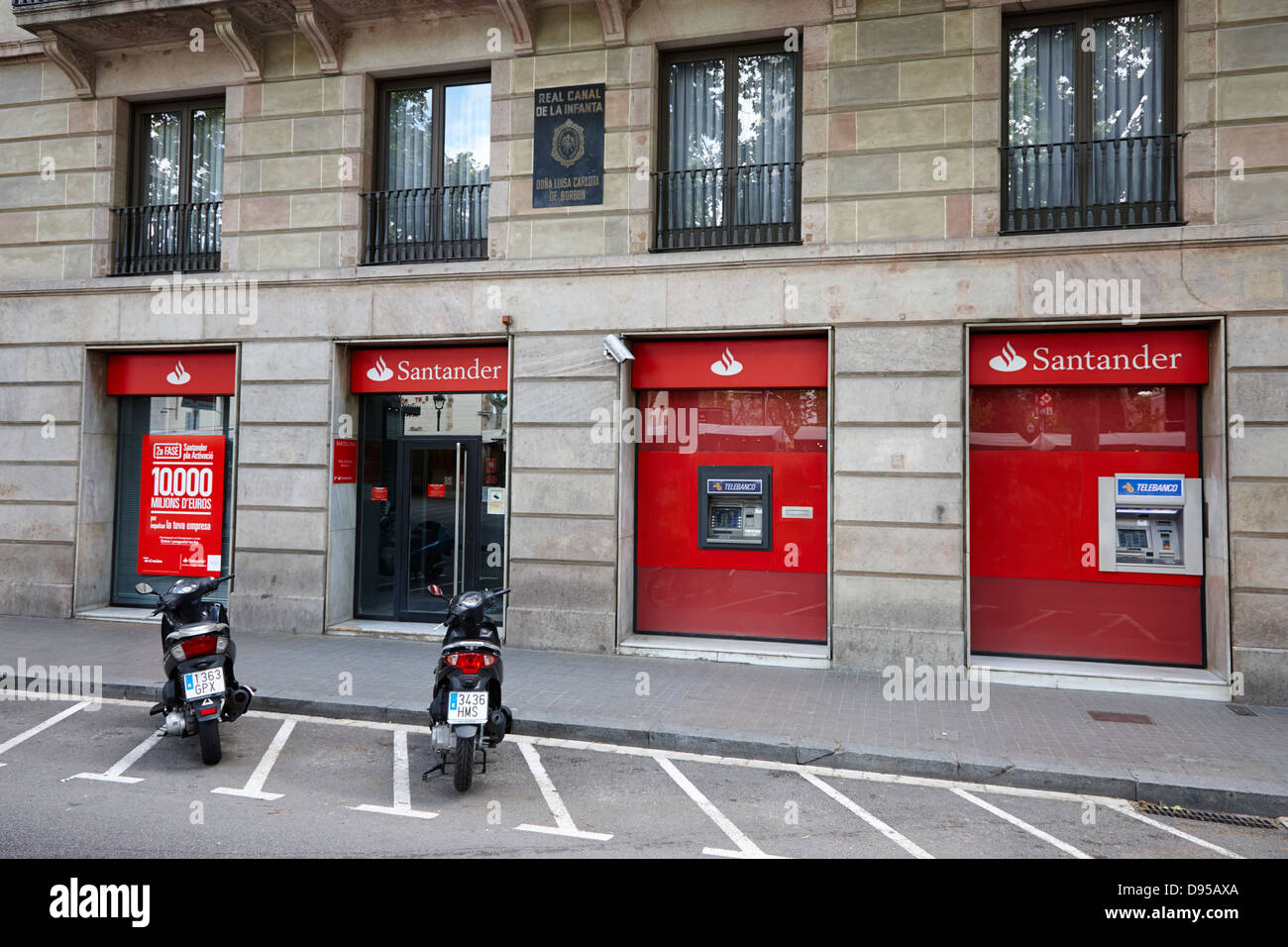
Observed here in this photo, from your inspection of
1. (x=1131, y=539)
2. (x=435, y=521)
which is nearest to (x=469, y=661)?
(x=435, y=521)

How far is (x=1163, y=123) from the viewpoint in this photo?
31.1 feet

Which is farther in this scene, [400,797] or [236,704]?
[236,704]

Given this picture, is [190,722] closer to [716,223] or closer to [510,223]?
[510,223]

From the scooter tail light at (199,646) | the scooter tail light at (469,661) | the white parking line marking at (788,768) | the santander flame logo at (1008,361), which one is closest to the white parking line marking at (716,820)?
the white parking line marking at (788,768)

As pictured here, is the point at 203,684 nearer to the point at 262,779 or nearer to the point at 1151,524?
the point at 262,779

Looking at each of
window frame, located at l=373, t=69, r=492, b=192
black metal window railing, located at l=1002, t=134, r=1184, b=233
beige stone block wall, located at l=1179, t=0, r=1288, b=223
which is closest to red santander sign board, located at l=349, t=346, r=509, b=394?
window frame, located at l=373, t=69, r=492, b=192

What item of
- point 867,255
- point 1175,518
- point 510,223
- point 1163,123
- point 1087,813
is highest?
point 1163,123

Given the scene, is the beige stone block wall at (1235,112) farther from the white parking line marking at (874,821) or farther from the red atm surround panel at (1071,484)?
the white parking line marking at (874,821)

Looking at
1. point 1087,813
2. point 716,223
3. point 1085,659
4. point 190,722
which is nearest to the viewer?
point 1087,813

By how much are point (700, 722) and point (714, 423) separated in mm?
4215

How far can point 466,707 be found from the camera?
19.4 ft

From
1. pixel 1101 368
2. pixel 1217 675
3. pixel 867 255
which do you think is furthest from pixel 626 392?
pixel 1217 675

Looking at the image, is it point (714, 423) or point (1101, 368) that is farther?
point (714, 423)

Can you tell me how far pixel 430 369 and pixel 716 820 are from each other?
7632 mm
